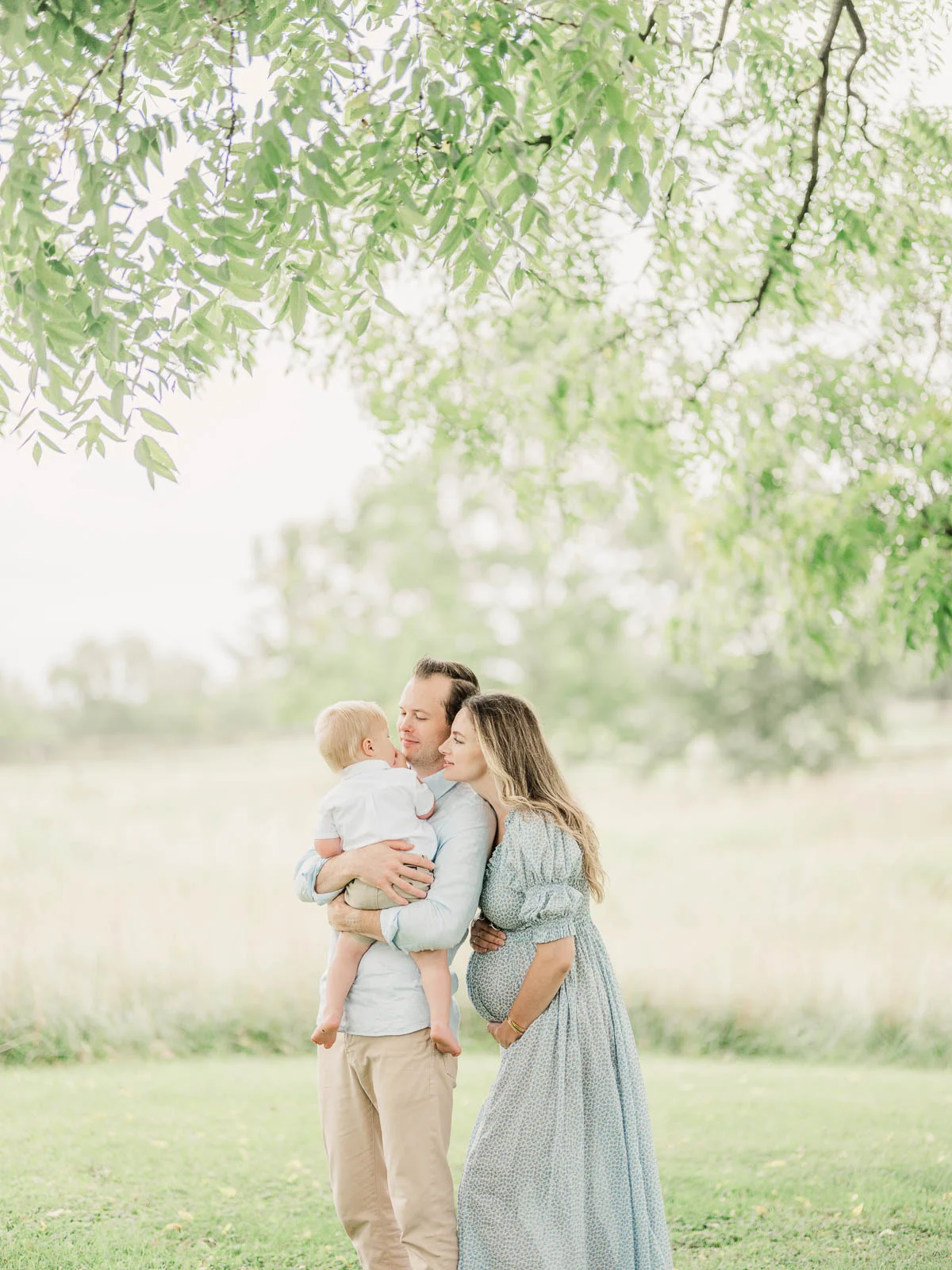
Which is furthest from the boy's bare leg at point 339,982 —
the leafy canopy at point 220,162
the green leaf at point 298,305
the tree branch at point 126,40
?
the tree branch at point 126,40

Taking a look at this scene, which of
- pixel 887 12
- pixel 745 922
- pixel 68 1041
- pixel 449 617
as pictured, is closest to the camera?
pixel 887 12

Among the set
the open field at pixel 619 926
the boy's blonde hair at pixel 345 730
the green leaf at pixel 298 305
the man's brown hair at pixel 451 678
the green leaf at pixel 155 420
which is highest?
the green leaf at pixel 298 305

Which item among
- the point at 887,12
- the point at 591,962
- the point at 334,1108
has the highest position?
the point at 887,12

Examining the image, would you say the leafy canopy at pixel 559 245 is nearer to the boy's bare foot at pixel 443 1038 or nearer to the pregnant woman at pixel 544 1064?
the pregnant woman at pixel 544 1064

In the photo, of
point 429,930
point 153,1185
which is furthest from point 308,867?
point 153,1185

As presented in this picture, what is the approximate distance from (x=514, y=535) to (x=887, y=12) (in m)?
15.9

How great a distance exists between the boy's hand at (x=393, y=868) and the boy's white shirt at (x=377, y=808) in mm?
31

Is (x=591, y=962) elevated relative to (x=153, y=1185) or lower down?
elevated

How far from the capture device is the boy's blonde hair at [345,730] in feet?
11.6

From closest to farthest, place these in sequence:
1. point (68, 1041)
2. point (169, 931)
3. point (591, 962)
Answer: point (591, 962)
point (68, 1041)
point (169, 931)

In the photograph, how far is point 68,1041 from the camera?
25.6ft

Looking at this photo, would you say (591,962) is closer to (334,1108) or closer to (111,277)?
(334,1108)

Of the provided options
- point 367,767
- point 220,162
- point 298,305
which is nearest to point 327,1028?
point 367,767

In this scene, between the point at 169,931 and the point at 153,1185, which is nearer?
the point at 153,1185
